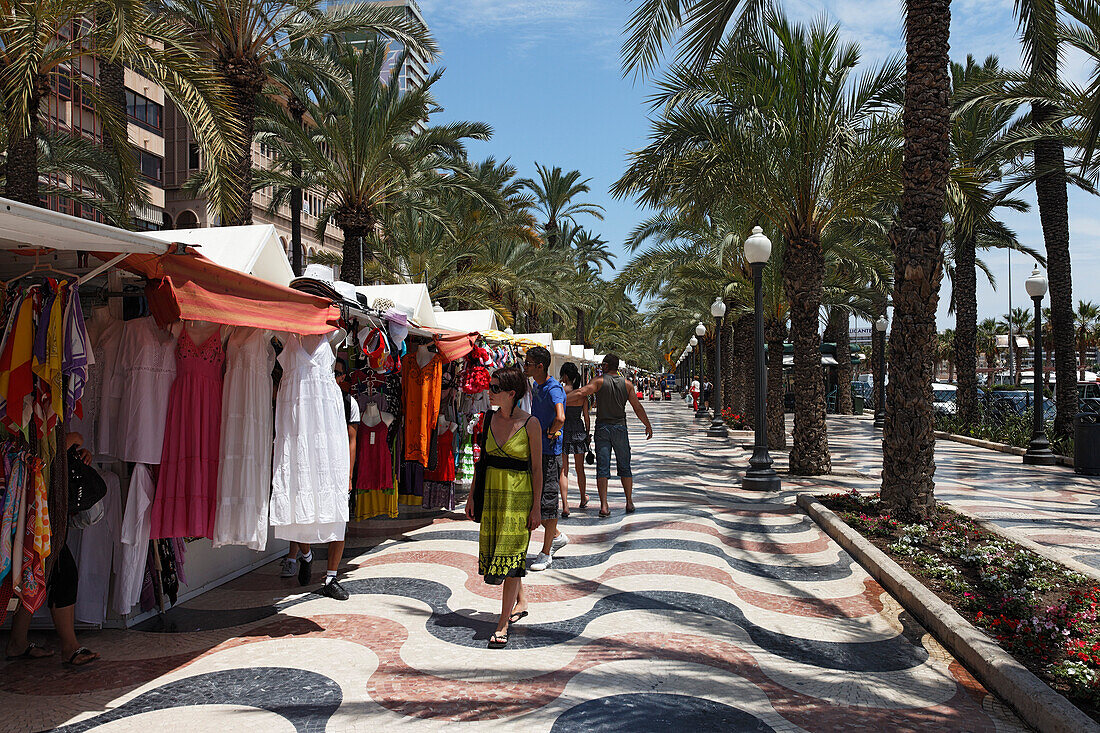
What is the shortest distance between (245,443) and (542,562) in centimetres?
282

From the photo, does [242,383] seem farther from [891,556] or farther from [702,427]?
[702,427]

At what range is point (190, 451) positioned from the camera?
15.8 ft

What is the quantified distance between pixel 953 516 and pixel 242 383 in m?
7.20

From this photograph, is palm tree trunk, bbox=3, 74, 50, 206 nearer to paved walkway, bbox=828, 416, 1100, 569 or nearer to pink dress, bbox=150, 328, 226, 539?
pink dress, bbox=150, 328, 226, 539

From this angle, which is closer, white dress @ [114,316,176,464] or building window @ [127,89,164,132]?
white dress @ [114,316,176,464]

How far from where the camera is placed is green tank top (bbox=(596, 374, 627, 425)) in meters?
8.83

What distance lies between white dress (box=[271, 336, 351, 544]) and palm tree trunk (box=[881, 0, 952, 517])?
587 centimetres

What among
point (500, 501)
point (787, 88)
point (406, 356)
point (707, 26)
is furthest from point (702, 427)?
point (500, 501)

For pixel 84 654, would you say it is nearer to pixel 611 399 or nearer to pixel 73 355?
pixel 73 355

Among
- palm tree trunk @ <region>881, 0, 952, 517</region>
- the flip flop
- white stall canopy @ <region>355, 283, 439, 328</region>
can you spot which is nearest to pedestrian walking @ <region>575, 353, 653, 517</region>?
white stall canopy @ <region>355, 283, 439, 328</region>

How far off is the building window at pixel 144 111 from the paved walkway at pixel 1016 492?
110 feet

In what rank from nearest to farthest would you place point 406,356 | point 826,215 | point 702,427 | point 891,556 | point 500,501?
point 500,501 < point 891,556 < point 406,356 < point 826,215 < point 702,427

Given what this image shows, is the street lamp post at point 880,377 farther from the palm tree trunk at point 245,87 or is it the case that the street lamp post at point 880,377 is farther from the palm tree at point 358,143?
the palm tree trunk at point 245,87

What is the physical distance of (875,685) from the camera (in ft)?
13.4
